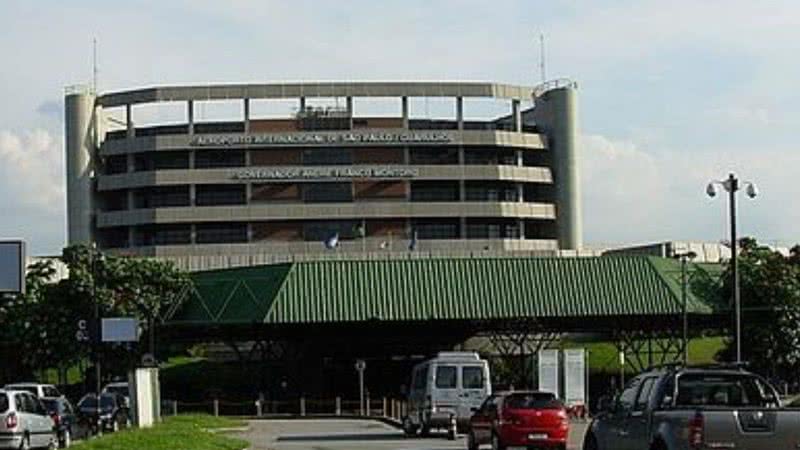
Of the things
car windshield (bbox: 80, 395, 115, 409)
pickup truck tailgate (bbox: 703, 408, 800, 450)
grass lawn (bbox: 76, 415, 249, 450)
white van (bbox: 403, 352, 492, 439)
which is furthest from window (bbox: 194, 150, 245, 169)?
pickup truck tailgate (bbox: 703, 408, 800, 450)

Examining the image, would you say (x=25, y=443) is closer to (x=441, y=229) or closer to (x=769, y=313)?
(x=769, y=313)

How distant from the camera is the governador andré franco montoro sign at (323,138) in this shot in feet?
382

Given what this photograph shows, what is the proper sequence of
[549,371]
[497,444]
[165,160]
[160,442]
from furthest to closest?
1. [165,160]
2. [549,371]
3. [497,444]
4. [160,442]

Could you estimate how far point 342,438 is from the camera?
48.1 metres

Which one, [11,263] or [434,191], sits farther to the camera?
[434,191]

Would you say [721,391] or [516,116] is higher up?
[516,116]

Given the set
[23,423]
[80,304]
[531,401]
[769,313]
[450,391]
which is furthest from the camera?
[80,304]

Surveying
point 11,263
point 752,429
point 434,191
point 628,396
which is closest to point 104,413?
point 11,263

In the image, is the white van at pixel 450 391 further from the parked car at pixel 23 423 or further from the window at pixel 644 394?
the window at pixel 644 394

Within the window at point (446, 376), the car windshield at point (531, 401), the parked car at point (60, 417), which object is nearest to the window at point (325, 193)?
the parked car at point (60, 417)

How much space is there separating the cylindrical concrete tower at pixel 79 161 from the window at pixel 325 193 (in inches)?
633

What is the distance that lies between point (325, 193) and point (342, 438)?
7152cm

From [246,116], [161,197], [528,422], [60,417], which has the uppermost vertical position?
A: [246,116]

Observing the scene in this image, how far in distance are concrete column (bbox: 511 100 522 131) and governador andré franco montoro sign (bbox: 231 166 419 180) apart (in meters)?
8.85
